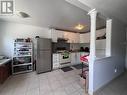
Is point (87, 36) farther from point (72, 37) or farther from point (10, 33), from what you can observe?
point (10, 33)

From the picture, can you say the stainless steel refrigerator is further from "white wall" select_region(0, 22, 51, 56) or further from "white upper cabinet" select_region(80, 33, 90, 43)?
"white upper cabinet" select_region(80, 33, 90, 43)

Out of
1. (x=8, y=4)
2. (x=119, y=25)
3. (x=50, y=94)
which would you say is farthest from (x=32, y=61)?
(x=119, y=25)

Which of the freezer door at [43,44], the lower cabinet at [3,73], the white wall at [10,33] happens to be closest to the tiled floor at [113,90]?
the freezer door at [43,44]

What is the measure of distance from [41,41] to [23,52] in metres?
1.06

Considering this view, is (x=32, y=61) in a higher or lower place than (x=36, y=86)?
higher

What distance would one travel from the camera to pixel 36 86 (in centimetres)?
270

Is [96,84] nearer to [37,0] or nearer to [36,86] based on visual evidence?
[36,86]

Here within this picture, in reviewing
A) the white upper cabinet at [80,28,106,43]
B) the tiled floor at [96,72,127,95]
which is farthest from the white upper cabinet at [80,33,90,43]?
the tiled floor at [96,72,127,95]

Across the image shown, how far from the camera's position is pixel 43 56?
13.1 ft

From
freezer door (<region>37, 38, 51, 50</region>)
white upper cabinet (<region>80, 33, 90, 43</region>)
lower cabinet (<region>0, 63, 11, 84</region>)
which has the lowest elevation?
lower cabinet (<region>0, 63, 11, 84</region>)

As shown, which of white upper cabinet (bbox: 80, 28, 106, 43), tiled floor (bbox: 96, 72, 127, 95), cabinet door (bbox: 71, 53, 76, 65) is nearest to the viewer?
tiled floor (bbox: 96, 72, 127, 95)

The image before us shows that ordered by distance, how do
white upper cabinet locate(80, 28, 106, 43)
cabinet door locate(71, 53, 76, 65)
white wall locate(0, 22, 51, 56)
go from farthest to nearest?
cabinet door locate(71, 53, 76, 65) → white upper cabinet locate(80, 28, 106, 43) → white wall locate(0, 22, 51, 56)

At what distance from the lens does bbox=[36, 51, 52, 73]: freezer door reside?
153 inches

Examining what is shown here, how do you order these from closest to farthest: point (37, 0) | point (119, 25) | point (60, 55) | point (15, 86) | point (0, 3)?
point (37, 0) < point (0, 3) < point (15, 86) < point (119, 25) < point (60, 55)
